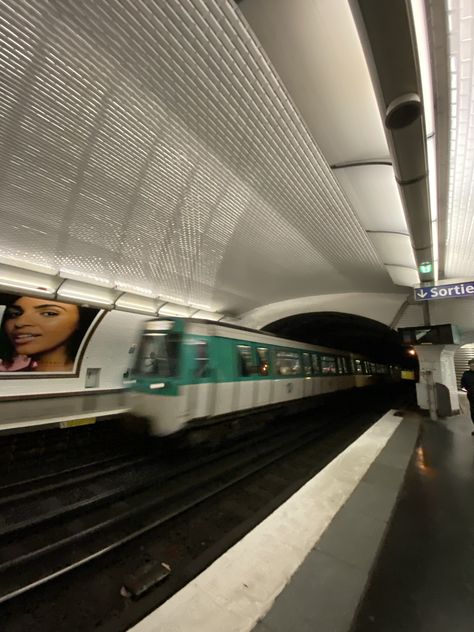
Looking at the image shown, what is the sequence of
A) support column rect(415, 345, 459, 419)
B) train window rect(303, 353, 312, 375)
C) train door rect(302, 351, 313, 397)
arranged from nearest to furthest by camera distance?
support column rect(415, 345, 459, 419) < train door rect(302, 351, 313, 397) < train window rect(303, 353, 312, 375)

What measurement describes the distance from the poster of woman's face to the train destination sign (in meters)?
8.96

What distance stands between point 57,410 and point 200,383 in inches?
191

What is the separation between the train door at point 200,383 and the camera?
5.34 metres

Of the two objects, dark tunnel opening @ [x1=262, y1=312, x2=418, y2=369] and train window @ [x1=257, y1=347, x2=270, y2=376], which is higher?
dark tunnel opening @ [x1=262, y1=312, x2=418, y2=369]

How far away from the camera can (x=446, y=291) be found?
6.95m

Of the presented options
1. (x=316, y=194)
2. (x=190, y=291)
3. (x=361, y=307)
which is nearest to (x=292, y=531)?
(x=316, y=194)

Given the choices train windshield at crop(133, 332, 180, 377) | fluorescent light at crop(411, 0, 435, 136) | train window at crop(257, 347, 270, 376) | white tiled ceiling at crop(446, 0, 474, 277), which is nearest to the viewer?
→ fluorescent light at crop(411, 0, 435, 136)

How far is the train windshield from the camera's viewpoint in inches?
217

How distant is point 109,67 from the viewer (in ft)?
8.50

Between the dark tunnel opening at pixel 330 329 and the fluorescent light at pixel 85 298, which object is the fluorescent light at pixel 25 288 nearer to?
the fluorescent light at pixel 85 298

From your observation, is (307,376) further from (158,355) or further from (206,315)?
(158,355)

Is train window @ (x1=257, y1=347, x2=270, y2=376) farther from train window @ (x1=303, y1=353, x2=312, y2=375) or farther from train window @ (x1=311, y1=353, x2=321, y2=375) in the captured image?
train window @ (x1=311, y1=353, x2=321, y2=375)

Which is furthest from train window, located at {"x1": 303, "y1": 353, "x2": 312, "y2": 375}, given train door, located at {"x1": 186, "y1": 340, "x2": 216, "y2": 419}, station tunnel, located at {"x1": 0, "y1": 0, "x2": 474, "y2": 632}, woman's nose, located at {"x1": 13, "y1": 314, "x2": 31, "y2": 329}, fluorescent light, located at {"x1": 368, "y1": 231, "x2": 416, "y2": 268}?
woman's nose, located at {"x1": 13, "y1": 314, "x2": 31, "y2": 329}

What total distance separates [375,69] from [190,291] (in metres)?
7.63
